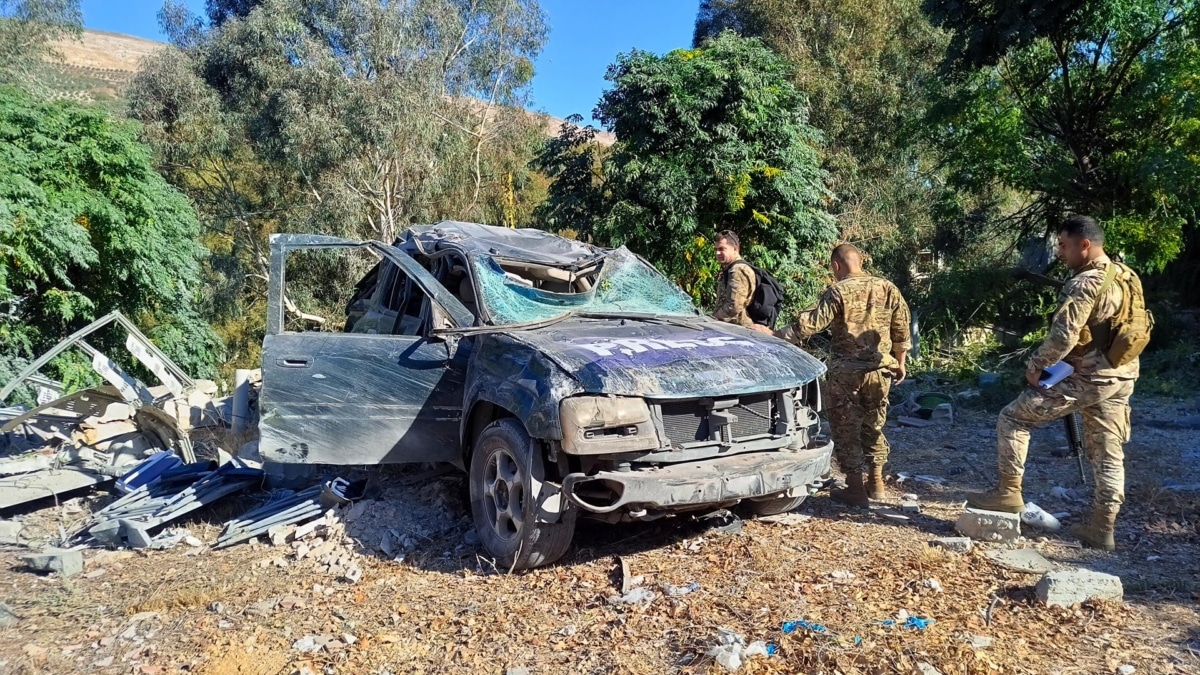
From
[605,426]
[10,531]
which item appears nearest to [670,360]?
[605,426]

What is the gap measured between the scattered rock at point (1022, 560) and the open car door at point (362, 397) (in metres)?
3.08

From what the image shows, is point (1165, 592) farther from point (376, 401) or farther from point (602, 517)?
point (376, 401)

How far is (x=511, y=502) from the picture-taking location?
4.47 meters

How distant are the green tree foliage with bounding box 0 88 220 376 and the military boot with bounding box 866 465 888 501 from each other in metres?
10.6

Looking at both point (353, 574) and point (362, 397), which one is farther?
point (362, 397)

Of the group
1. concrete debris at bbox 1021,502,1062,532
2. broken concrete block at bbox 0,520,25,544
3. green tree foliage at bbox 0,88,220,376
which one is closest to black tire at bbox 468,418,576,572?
concrete debris at bbox 1021,502,1062,532

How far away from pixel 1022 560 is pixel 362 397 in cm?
379

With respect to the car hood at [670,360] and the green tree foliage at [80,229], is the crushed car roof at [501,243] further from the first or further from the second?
the green tree foliage at [80,229]

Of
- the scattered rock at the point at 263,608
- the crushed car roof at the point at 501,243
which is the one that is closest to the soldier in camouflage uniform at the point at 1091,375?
the crushed car roof at the point at 501,243

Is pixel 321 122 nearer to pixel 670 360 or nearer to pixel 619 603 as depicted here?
pixel 670 360

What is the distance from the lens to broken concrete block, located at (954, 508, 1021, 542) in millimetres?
4711

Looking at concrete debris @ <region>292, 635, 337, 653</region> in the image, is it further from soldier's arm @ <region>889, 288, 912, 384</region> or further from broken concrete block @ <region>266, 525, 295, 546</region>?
soldier's arm @ <region>889, 288, 912, 384</region>

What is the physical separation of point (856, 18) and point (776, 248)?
1303 cm

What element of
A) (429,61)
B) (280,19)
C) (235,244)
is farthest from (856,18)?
(235,244)
